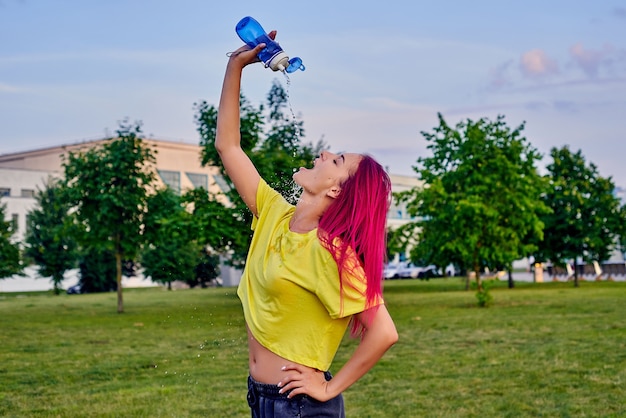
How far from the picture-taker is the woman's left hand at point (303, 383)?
3.24 meters

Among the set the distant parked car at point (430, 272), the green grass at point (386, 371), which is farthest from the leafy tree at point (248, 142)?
the distant parked car at point (430, 272)

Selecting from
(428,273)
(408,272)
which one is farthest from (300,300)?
(408,272)

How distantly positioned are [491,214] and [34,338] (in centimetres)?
1591

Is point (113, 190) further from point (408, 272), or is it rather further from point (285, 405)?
point (408, 272)

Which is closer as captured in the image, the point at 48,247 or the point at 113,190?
the point at 113,190

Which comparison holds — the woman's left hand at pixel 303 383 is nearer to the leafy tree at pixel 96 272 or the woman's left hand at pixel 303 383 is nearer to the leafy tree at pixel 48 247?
the leafy tree at pixel 48 247

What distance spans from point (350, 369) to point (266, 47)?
1322 millimetres

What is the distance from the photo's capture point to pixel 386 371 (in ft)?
39.2

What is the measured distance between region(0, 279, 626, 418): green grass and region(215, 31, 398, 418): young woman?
5.30ft

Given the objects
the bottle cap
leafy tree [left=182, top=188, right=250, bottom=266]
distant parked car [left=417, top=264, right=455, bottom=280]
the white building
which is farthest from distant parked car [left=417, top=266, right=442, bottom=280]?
the bottle cap

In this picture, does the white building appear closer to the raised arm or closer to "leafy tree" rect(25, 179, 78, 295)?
"leafy tree" rect(25, 179, 78, 295)

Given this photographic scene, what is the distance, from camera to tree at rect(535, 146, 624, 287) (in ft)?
153

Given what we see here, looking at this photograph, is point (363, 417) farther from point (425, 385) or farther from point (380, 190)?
point (380, 190)

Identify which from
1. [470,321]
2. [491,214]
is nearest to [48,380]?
[470,321]
